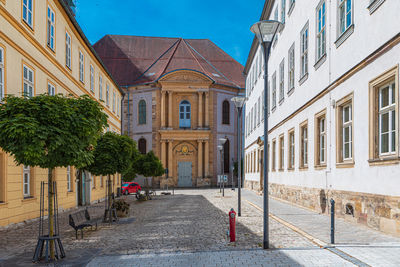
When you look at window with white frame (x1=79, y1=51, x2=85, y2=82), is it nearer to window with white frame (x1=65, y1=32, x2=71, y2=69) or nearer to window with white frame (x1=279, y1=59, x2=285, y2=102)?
window with white frame (x1=65, y1=32, x2=71, y2=69)

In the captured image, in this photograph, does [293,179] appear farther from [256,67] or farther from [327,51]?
[256,67]

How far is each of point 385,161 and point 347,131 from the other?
3463 millimetres

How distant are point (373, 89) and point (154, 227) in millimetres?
7453

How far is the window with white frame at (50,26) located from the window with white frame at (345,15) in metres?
11.3

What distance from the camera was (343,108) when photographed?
14109 millimetres

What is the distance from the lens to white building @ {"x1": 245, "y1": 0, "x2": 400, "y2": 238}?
10352mm

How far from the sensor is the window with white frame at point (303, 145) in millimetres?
19203

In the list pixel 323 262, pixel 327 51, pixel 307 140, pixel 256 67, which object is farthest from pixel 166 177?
pixel 323 262

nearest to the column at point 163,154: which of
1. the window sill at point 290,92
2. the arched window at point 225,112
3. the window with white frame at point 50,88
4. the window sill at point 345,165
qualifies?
the arched window at point 225,112

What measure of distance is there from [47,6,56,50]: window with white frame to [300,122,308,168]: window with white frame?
1137 cm

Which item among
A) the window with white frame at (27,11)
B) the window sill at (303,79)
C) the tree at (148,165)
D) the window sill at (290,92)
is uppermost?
the window with white frame at (27,11)

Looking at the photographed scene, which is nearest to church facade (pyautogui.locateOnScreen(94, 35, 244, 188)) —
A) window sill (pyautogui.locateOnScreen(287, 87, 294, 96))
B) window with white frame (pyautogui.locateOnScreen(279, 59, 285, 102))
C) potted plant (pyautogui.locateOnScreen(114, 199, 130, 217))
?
window with white frame (pyautogui.locateOnScreen(279, 59, 285, 102))

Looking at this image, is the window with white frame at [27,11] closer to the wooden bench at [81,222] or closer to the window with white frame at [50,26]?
the window with white frame at [50,26]

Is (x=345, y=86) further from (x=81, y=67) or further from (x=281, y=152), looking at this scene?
(x=81, y=67)
